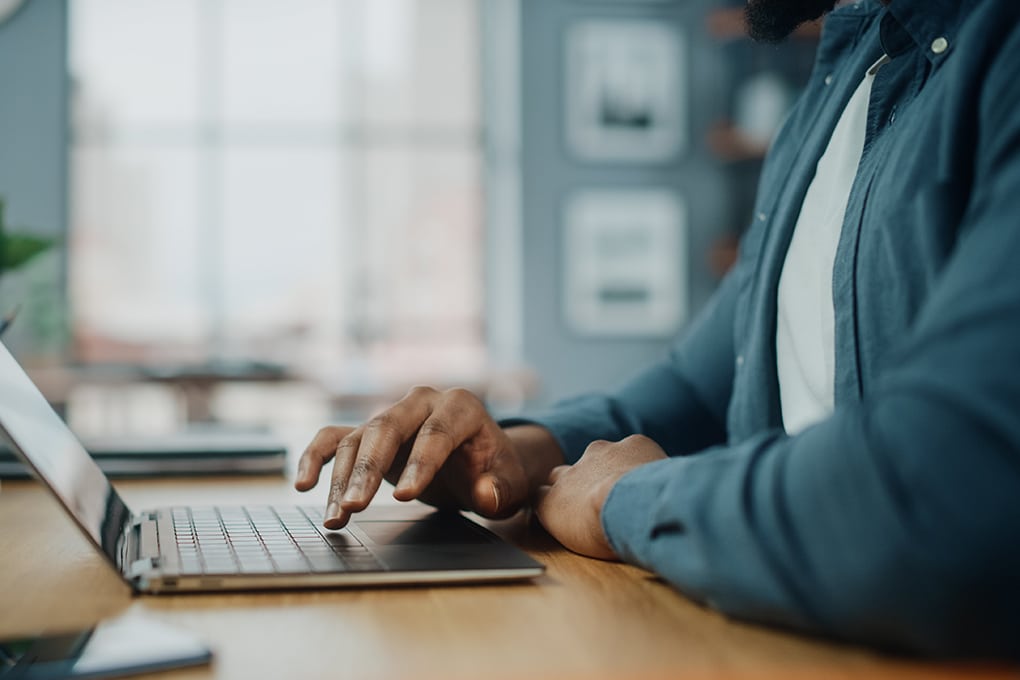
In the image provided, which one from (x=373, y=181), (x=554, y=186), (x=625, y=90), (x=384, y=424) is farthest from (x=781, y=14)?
(x=373, y=181)

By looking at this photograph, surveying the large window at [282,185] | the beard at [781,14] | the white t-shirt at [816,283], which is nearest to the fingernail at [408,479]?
the white t-shirt at [816,283]

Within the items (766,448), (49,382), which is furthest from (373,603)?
(49,382)

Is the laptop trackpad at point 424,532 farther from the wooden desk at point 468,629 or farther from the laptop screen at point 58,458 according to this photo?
the laptop screen at point 58,458

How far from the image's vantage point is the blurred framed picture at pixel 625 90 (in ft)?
17.3

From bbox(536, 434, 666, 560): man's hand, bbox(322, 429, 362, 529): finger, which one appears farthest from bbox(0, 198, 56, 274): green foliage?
bbox(536, 434, 666, 560): man's hand

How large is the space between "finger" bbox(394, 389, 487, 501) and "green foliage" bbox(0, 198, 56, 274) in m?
0.83

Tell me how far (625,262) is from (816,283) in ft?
14.3

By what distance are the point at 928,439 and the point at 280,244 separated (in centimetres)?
531

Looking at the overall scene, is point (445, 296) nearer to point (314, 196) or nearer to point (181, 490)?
point (314, 196)

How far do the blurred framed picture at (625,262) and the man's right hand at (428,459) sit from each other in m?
4.37

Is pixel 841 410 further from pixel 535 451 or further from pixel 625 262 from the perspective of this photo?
pixel 625 262

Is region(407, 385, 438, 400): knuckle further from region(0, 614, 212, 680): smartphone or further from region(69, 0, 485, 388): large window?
region(69, 0, 485, 388): large window

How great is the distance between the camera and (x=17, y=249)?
54.8 inches

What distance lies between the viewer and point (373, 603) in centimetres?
55
